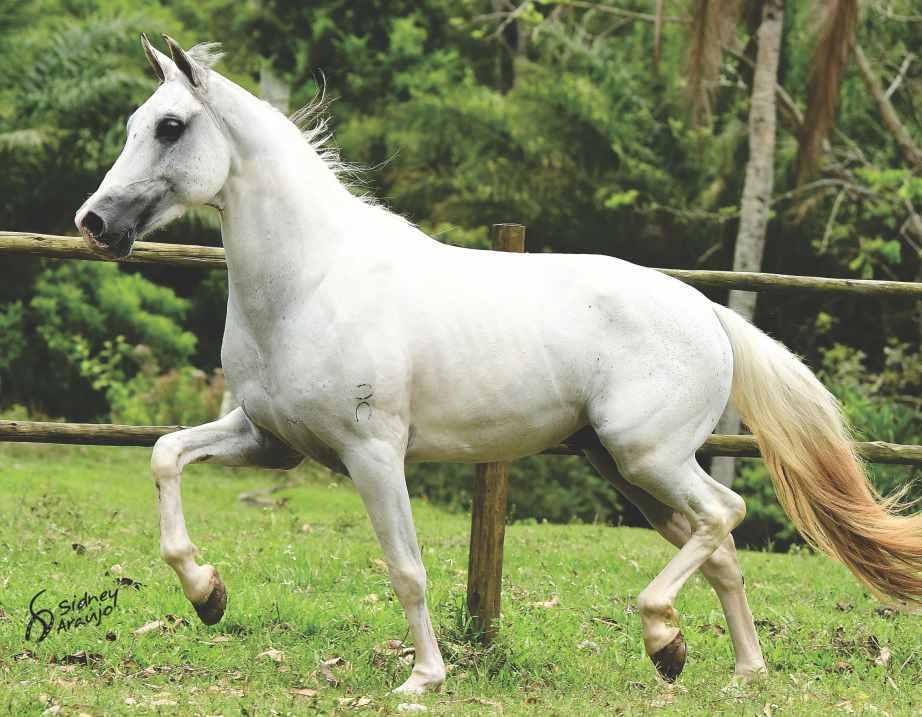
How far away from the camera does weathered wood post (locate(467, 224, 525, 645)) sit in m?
5.01

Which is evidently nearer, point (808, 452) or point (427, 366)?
point (427, 366)

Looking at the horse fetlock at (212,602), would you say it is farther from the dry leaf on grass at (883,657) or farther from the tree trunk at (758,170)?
the tree trunk at (758,170)

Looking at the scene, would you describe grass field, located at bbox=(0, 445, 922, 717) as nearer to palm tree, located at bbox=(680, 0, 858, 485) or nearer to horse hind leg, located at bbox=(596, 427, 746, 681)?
horse hind leg, located at bbox=(596, 427, 746, 681)

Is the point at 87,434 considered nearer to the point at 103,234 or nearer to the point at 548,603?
the point at 103,234

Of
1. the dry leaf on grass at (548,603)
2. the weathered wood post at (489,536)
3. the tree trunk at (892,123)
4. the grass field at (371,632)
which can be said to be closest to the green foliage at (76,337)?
the grass field at (371,632)

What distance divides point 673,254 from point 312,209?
35.1ft

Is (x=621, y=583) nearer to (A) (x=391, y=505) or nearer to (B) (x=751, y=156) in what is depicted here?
(A) (x=391, y=505)

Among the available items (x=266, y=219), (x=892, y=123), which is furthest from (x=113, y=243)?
(x=892, y=123)

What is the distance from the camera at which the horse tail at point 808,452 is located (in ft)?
15.1

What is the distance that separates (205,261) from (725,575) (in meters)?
2.34

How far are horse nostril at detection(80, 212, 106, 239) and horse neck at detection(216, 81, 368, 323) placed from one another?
0.46 m

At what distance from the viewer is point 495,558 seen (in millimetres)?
5066

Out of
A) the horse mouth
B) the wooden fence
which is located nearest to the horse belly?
the wooden fence

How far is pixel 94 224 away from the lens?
386cm
